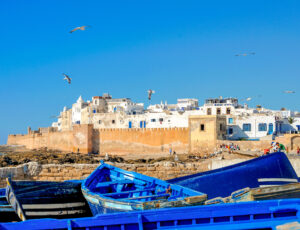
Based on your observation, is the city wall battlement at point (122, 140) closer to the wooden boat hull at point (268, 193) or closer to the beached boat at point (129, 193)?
the beached boat at point (129, 193)

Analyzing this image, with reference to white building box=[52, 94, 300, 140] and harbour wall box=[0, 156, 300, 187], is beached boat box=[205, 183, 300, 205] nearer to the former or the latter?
harbour wall box=[0, 156, 300, 187]

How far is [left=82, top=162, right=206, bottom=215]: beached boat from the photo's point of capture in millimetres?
6570

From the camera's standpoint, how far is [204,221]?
5941 mm

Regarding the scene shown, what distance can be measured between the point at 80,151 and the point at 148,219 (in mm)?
33476

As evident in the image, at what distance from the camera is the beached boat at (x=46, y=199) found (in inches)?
296

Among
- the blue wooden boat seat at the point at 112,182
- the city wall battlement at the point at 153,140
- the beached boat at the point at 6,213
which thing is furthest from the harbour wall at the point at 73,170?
the city wall battlement at the point at 153,140

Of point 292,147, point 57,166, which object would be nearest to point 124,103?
point 292,147

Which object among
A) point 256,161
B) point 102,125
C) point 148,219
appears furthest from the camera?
point 102,125

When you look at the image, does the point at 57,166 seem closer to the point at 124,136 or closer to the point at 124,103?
the point at 124,136

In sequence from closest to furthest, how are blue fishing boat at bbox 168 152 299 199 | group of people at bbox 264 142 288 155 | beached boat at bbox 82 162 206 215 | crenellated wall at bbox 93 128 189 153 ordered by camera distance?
beached boat at bbox 82 162 206 215
blue fishing boat at bbox 168 152 299 199
group of people at bbox 264 142 288 155
crenellated wall at bbox 93 128 189 153

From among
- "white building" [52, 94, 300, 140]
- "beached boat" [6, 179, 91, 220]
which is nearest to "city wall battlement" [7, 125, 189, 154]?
"white building" [52, 94, 300, 140]

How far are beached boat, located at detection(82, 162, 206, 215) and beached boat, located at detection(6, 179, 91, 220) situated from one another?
36 centimetres

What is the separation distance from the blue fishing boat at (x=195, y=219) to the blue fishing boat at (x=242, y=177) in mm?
3788

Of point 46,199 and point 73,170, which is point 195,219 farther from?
point 73,170
